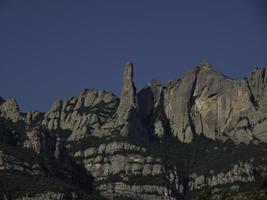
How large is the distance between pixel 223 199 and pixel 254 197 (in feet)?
43.8

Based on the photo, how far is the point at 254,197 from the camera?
187 m

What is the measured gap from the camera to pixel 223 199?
200m

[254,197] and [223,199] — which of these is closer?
[254,197]
